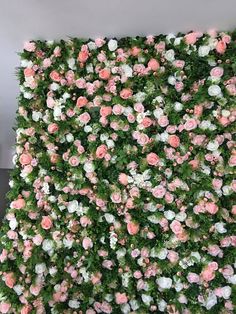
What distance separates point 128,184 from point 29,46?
1.09m

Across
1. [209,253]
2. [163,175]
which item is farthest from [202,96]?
[209,253]

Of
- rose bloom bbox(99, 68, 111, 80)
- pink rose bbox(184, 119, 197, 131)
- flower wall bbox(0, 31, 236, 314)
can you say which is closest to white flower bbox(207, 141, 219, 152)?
flower wall bbox(0, 31, 236, 314)

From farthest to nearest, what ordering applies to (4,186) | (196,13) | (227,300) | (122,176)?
(4,186) → (122,176) → (227,300) → (196,13)

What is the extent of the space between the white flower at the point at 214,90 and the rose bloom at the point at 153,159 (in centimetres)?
49

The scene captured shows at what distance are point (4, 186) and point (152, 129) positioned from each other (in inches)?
55.8

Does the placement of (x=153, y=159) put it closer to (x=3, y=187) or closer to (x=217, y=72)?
(x=217, y=72)

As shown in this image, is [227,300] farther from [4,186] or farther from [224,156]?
[4,186]

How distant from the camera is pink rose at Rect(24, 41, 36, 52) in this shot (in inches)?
89.6

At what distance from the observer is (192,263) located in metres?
2.04

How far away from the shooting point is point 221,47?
2.08 metres

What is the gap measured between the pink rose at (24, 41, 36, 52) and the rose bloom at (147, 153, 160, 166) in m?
1.03

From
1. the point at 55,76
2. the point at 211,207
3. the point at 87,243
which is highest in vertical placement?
the point at 55,76

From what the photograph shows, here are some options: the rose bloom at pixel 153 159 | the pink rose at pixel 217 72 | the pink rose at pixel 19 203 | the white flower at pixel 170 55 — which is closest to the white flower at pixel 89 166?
the rose bloom at pixel 153 159

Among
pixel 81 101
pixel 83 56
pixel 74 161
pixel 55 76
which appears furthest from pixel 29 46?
pixel 74 161
